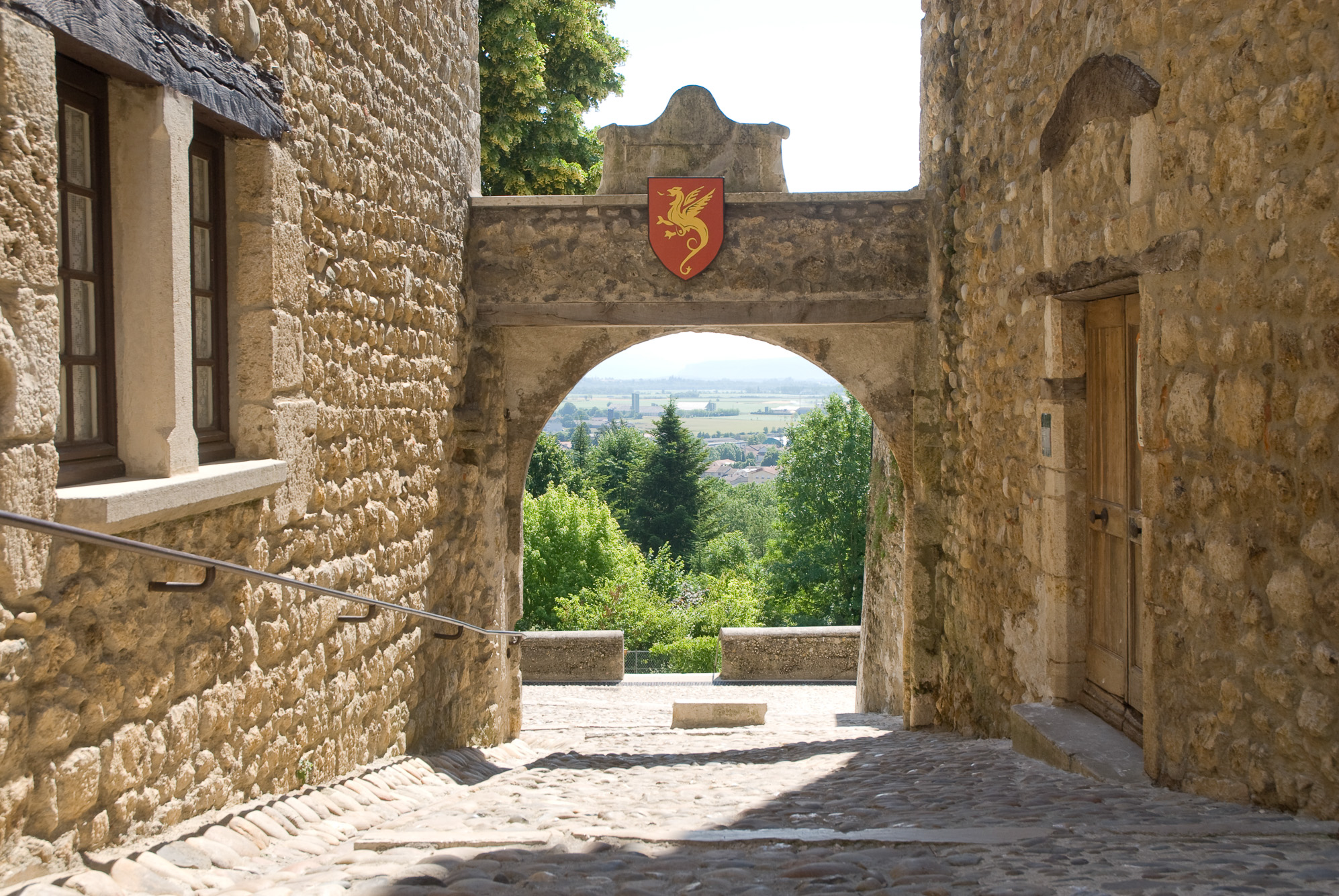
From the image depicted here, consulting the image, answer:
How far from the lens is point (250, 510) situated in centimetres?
351

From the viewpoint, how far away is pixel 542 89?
12336mm

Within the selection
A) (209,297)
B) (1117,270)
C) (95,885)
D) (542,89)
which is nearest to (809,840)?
(95,885)

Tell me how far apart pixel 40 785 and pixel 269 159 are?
89.4 inches

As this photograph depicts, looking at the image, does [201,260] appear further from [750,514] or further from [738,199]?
[750,514]

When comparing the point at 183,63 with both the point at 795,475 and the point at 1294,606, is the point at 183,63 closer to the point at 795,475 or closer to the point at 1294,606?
the point at 1294,606

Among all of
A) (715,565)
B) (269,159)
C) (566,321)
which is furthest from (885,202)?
(715,565)

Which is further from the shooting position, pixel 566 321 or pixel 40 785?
pixel 566 321

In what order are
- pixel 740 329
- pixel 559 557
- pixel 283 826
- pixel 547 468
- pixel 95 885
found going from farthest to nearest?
pixel 547 468 → pixel 559 557 → pixel 740 329 → pixel 283 826 → pixel 95 885

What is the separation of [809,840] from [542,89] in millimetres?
11049

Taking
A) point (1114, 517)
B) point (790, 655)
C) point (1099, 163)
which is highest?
point (1099, 163)

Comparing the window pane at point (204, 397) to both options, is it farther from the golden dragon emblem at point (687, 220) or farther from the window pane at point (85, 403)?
the golden dragon emblem at point (687, 220)

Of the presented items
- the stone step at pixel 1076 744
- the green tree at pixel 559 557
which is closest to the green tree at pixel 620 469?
the green tree at pixel 559 557

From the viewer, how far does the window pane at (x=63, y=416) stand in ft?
9.01

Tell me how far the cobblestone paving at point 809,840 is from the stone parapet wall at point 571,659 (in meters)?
7.66
